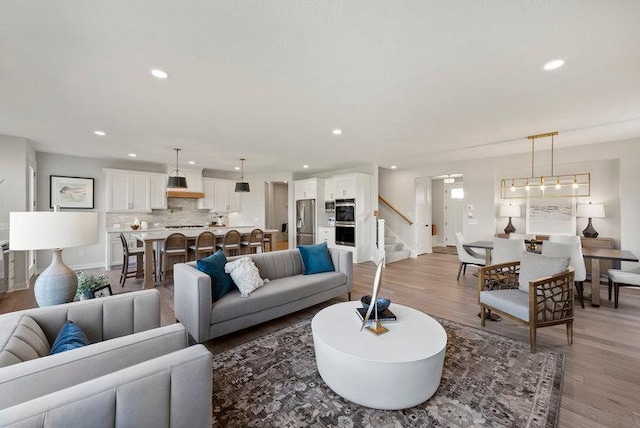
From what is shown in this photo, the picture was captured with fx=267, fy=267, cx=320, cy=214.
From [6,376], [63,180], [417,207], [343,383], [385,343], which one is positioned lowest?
[343,383]

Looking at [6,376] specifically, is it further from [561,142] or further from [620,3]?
[561,142]

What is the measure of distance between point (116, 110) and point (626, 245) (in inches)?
324

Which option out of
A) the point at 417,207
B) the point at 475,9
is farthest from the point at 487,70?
the point at 417,207

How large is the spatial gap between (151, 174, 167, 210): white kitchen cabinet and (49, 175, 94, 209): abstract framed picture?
1.20m

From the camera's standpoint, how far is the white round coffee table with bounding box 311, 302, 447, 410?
1.72m

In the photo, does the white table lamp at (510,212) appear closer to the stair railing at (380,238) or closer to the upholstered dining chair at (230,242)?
the stair railing at (380,238)

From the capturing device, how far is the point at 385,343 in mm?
1923

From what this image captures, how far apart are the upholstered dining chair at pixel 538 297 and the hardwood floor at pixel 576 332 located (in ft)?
0.87

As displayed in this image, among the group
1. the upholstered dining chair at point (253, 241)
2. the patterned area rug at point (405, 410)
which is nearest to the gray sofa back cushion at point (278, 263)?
the patterned area rug at point (405, 410)

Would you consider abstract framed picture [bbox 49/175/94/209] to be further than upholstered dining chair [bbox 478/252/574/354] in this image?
Yes

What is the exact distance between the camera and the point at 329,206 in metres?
7.74

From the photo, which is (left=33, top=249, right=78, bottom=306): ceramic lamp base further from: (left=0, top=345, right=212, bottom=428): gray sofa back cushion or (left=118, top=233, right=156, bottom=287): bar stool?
(left=118, top=233, right=156, bottom=287): bar stool

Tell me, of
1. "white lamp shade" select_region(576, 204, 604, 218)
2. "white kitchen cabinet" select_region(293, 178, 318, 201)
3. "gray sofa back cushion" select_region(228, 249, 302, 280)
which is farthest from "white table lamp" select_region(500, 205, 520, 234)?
"gray sofa back cushion" select_region(228, 249, 302, 280)

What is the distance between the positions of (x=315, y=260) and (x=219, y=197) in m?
5.14
